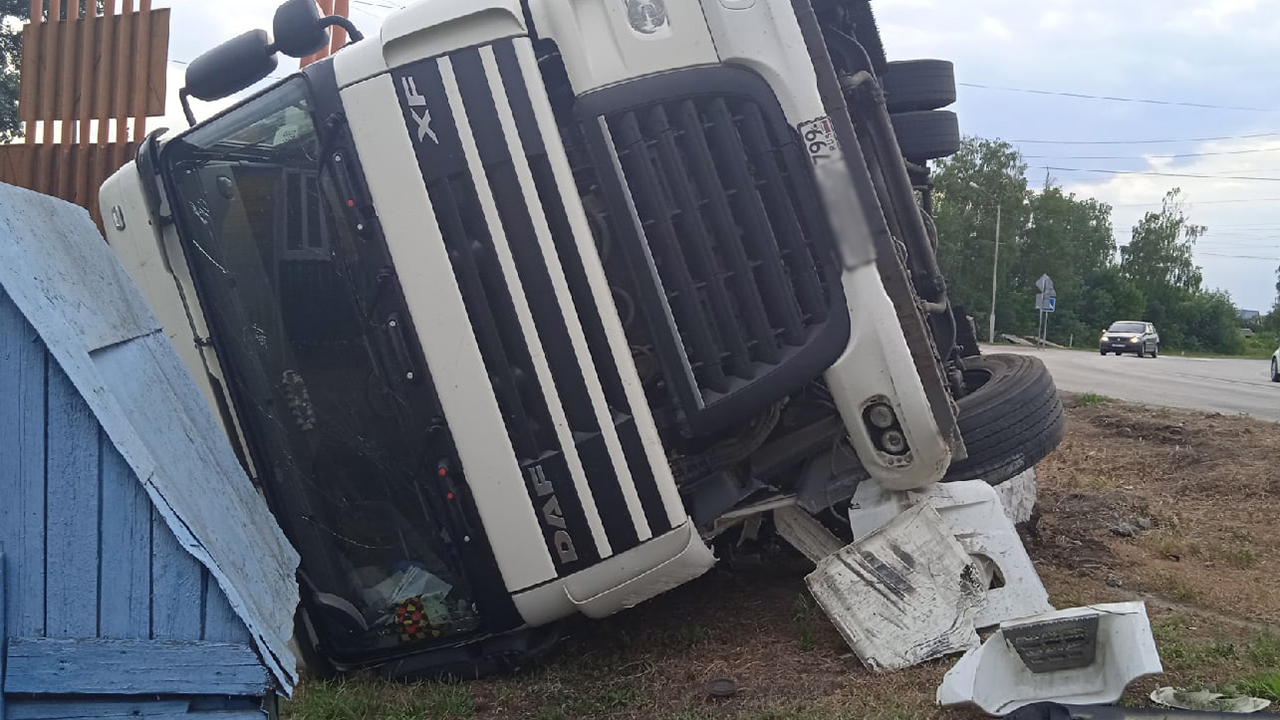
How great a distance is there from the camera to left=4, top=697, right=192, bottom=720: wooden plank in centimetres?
172

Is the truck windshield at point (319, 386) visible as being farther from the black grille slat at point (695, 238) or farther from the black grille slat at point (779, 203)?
the black grille slat at point (779, 203)

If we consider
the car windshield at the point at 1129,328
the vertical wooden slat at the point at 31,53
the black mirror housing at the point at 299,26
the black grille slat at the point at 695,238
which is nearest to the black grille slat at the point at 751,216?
the black grille slat at the point at 695,238

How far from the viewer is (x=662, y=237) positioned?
3102 millimetres

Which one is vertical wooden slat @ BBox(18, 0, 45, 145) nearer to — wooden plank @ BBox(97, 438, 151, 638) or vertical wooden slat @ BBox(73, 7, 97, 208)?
vertical wooden slat @ BBox(73, 7, 97, 208)

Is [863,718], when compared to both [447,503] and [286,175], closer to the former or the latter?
[447,503]

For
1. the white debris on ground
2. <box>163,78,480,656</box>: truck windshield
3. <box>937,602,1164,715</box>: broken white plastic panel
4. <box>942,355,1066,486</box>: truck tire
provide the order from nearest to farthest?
1. <box>937,602,1164,715</box>: broken white plastic panel
2. the white debris on ground
3. <box>163,78,480,656</box>: truck windshield
4. <box>942,355,1066,486</box>: truck tire

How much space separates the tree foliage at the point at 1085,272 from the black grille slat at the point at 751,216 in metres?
21.5

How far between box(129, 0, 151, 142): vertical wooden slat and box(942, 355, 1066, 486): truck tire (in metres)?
6.75

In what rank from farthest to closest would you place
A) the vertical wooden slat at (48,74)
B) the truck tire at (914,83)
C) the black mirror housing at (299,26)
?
1. the vertical wooden slat at (48,74)
2. the truck tire at (914,83)
3. the black mirror housing at (299,26)

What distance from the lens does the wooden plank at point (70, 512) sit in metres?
1.72

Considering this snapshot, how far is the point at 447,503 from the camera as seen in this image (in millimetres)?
3209

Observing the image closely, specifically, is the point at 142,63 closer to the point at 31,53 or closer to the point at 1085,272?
the point at 31,53

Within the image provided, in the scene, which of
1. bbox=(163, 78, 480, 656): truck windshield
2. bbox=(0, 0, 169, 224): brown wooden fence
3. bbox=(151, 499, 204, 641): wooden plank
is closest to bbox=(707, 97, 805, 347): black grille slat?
bbox=(163, 78, 480, 656): truck windshield

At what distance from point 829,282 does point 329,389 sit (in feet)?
5.19
